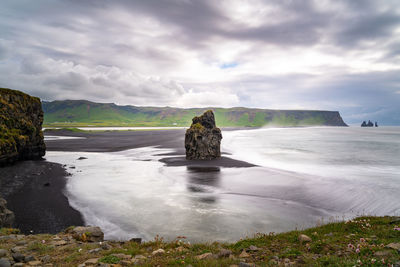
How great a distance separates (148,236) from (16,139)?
130 feet

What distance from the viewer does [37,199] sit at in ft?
72.2

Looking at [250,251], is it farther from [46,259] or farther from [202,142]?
[202,142]

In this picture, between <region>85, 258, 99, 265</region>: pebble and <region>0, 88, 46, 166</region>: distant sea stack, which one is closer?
<region>85, 258, 99, 265</region>: pebble

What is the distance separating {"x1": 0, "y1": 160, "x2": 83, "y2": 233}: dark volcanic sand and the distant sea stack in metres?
3.95

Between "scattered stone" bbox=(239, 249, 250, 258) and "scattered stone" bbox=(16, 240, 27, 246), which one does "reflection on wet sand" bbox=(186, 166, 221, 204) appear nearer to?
"scattered stone" bbox=(239, 249, 250, 258)

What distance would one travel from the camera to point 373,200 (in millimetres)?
24328

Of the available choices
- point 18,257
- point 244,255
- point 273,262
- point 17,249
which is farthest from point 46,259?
point 273,262

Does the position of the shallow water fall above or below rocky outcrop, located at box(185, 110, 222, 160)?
below

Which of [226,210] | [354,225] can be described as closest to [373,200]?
[354,225]

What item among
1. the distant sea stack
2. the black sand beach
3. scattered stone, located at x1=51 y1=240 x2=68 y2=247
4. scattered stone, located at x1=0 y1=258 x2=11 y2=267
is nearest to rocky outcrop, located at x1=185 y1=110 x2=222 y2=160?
the black sand beach

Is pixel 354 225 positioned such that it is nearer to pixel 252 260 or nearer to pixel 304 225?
pixel 304 225

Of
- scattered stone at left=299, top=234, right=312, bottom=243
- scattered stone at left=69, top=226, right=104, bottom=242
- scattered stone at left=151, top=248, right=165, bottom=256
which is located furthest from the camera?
scattered stone at left=69, top=226, right=104, bottom=242

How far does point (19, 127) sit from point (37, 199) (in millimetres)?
28592

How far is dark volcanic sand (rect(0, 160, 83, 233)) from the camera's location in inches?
658
